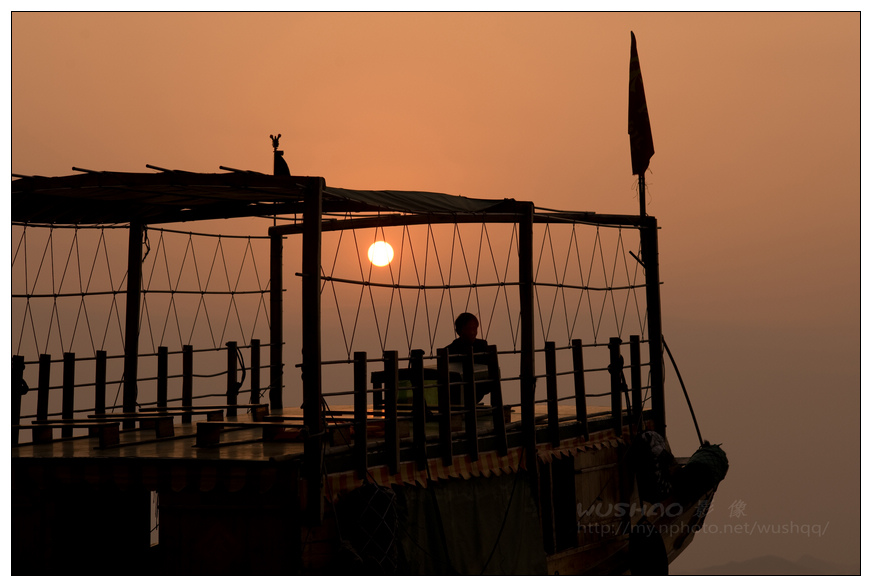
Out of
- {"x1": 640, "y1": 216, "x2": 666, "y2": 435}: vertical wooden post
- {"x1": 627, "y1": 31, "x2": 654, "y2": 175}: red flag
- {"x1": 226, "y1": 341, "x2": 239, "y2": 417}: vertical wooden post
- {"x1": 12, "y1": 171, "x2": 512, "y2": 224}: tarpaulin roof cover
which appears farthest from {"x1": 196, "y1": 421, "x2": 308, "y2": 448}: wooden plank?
{"x1": 627, "y1": 31, "x2": 654, "y2": 175}: red flag

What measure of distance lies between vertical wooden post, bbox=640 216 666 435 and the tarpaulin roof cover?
322cm

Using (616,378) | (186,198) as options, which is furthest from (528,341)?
(186,198)

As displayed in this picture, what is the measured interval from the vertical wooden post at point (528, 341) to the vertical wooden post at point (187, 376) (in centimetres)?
467

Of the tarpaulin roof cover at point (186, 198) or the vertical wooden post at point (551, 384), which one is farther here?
the vertical wooden post at point (551, 384)

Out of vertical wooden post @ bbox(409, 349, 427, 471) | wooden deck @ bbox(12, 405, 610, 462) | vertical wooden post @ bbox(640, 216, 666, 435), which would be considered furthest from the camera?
vertical wooden post @ bbox(640, 216, 666, 435)

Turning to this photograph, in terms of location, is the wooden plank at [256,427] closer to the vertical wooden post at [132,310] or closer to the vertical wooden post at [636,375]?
the vertical wooden post at [132,310]

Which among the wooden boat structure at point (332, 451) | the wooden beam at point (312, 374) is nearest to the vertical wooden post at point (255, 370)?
the wooden boat structure at point (332, 451)

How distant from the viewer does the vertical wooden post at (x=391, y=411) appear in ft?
29.1

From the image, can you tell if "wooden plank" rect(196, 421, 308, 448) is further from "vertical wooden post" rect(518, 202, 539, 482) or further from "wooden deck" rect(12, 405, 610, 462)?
"vertical wooden post" rect(518, 202, 539, 482)

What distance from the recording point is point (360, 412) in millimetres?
8609

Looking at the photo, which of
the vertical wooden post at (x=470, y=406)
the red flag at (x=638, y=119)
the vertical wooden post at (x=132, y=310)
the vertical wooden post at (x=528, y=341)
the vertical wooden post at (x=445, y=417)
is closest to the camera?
the vertical wooden post at (x=445, y=417)

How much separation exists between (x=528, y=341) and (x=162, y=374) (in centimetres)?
491

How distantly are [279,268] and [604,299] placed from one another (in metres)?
4.49

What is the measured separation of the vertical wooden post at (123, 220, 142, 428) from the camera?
41.6ft
